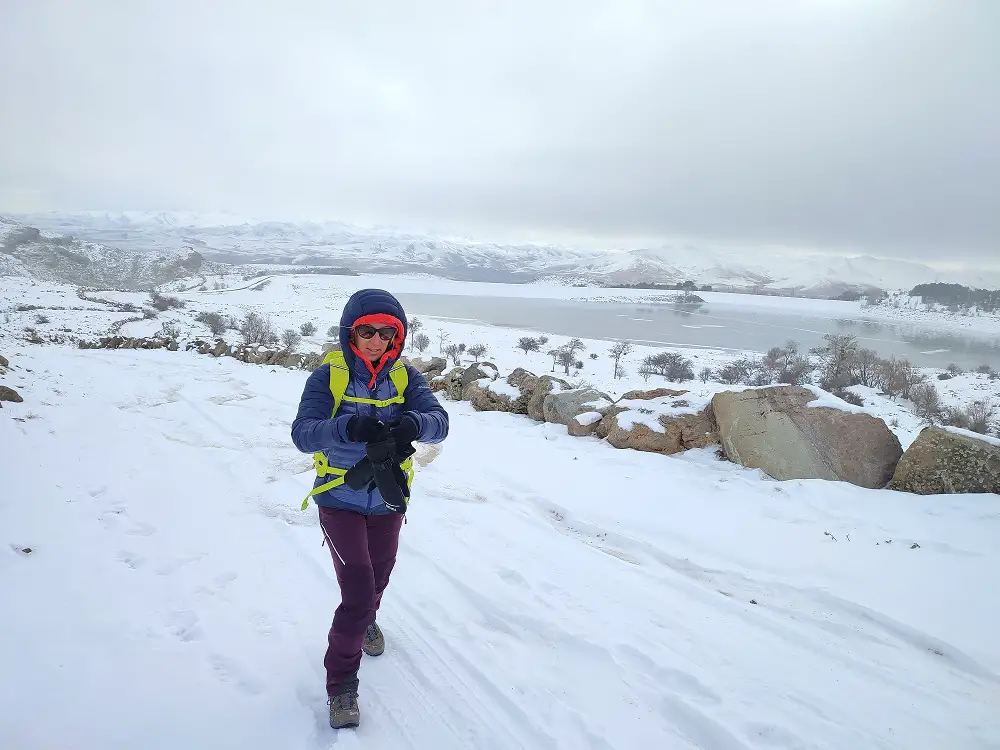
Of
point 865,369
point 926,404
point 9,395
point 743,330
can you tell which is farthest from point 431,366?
point 743,330

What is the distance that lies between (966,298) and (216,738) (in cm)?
10225

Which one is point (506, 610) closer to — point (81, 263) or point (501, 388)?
point (501, 388)

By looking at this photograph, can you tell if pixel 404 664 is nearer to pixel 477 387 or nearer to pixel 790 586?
pixel 790 586

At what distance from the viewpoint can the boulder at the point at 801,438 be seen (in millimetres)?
5043

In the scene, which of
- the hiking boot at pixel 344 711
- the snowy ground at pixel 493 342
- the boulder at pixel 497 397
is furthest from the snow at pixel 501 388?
the hiking boot at pixel 344 711

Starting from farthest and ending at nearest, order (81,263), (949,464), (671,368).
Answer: (81,263), (671,368), (949,464)

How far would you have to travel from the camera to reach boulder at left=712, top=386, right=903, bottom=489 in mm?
5043

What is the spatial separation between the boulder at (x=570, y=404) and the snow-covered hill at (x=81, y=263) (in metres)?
88.3

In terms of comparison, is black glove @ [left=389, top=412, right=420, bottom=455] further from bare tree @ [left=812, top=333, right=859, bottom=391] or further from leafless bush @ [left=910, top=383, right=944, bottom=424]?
bare tree @ [left=812, top=333, right=859, bottom=391]

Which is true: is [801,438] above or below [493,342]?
above

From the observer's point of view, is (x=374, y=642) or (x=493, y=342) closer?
(x=374, y=642)

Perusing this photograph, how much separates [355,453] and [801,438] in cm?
545

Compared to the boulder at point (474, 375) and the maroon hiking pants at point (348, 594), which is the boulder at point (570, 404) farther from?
the maroon hiking pants at point (348, 594)

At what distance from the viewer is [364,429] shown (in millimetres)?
1844
